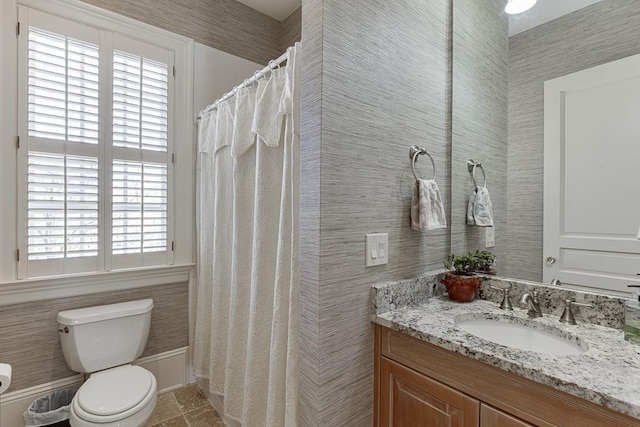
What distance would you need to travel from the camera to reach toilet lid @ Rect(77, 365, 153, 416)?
1.39 metres

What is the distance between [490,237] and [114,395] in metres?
1.98

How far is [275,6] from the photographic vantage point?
2555mm

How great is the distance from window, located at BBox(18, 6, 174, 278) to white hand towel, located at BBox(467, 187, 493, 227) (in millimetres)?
1944

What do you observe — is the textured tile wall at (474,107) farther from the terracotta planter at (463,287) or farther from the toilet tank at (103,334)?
the toilet tank at (103,334)

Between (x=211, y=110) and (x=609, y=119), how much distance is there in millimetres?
2074

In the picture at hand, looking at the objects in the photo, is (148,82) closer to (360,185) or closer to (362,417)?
(360,185)

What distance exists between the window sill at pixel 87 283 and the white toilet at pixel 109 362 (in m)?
0.13

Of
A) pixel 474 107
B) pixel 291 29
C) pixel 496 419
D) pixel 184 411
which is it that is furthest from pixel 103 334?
pixel 291 29

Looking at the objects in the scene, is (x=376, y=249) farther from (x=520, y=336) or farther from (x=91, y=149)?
(x=91, y=149)

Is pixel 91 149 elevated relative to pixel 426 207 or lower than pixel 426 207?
elevated

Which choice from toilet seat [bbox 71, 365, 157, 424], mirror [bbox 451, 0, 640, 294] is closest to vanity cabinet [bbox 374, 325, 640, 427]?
mirror [bbox 451, 0, 640, 294]

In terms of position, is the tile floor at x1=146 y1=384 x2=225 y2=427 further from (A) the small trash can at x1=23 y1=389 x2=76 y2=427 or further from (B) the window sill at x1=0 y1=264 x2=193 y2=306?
(B) the window sill at x1=0 y1=264 x2=193 y2=306

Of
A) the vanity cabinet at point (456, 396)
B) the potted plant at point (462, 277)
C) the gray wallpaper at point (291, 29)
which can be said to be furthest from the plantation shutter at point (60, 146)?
the potted plant at point (462, 277)

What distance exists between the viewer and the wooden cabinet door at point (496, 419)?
82 centimetres
